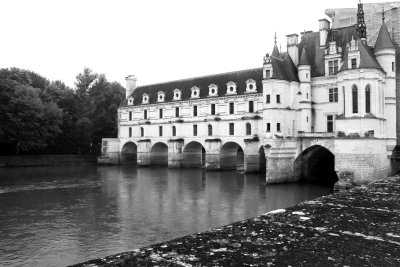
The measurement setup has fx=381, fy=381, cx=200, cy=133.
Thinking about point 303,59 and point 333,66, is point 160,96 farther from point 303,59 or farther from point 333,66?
point 333,66

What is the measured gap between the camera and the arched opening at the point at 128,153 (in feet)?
202

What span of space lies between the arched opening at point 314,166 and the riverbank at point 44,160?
41207 mm

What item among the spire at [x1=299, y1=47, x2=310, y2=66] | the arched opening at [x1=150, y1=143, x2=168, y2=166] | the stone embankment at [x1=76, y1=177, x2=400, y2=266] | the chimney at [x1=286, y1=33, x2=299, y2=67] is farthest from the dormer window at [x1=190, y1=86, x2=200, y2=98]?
the stone embankment at [x1=76, y1=177, x2=400, y2=266]

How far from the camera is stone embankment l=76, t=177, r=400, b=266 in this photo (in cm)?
375

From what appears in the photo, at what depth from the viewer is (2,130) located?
176 feet

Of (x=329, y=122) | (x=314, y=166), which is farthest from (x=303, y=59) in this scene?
(x=314, y=166)

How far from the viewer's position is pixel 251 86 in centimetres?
4556

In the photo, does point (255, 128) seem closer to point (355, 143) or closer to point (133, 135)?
point (355, 143)

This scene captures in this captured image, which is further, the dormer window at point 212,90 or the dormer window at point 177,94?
the dormer window at point 177,94

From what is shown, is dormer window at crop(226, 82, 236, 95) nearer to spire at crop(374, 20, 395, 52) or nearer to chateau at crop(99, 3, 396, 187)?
chateau at crop(99, 3, 396, 187)

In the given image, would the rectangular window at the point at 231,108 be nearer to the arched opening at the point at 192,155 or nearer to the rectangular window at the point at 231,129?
the rectangular window at the point at 231,129

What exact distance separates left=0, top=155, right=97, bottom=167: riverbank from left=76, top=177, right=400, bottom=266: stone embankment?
5774 centimetres

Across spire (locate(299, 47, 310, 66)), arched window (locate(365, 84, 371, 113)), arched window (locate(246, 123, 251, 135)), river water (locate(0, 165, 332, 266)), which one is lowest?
river water (locate(0, 165, 332, 266))

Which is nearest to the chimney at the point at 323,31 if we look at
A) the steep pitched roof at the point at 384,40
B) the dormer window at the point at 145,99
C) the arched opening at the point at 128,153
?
the steep pitched roof at the point at 384,40
